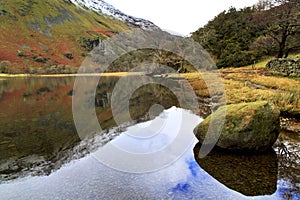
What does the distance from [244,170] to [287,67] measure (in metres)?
23.5

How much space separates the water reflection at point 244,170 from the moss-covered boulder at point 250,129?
38 centimetres

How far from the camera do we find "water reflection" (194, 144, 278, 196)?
720 cm

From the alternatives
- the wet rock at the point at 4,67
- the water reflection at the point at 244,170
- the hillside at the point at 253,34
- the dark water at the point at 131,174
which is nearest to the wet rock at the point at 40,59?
the wet rock at the point at 4,67

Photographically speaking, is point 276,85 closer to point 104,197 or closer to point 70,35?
point 104,197

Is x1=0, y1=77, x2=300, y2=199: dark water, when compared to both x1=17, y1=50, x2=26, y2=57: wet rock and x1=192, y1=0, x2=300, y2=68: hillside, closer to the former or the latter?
x1=192, y1=0, x2=300, y2=68: hillside

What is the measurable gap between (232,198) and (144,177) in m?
2.89

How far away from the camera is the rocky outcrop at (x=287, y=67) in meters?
25.4

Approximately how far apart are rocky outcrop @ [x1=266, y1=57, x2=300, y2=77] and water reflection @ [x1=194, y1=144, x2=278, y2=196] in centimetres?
1979

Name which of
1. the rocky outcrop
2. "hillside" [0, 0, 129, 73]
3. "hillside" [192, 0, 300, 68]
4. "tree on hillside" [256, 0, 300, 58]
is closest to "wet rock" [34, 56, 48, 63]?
"hillside" [0, 0, 129, 73]

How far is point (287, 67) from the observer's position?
27.0 meters

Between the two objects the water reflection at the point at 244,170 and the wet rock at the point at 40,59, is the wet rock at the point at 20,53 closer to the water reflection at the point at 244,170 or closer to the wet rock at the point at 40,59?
the wet rock at the point at 40,59

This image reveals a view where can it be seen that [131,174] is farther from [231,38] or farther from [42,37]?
[42,37]

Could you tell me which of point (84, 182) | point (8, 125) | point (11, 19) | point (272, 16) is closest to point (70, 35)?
point (11, 19)

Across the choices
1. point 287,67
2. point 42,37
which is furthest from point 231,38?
point 42,37
